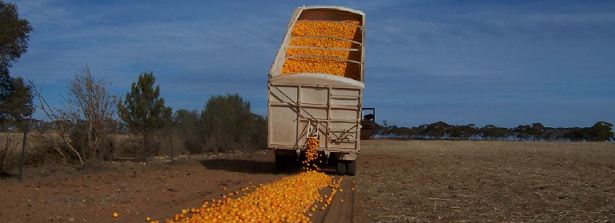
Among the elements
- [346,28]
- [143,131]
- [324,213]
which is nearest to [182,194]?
[324,213]

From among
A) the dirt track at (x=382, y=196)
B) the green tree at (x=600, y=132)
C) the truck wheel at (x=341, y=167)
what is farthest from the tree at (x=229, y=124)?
the green tree at (x=600, y=132)

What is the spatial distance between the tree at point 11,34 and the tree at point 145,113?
15.7 ft

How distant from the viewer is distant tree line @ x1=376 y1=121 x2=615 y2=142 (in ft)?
238

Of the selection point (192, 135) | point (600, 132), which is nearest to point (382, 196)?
point (192, 135)

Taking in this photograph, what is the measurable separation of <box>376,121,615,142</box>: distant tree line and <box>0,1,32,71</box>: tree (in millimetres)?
55278

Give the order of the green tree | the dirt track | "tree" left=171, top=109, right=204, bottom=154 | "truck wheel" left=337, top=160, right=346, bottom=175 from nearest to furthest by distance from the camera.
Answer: the dirt track < "truck wheel" left=337, top=160, right=346, bottom=175 < "tree" left=171, top=109, right=204, bottom=154 < the green tree

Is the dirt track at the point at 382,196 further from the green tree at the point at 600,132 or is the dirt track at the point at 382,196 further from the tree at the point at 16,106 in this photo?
the green tree at the point at 600,132

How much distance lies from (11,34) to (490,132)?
74.7m

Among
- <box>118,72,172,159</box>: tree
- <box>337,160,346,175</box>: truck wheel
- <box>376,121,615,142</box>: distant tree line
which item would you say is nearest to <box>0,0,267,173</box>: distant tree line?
<box>118,72,172,159</box>: tree

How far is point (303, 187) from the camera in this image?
1210 centimetres

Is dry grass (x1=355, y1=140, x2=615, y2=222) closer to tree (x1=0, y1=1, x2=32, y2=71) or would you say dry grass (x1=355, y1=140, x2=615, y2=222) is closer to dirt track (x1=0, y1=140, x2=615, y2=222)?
dirt track (x1=0, y1=140, x2=615, y2=222)

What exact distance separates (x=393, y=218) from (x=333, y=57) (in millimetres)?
8824

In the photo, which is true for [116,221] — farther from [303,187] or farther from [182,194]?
[303,187]

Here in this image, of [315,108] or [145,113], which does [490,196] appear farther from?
[145,113]
